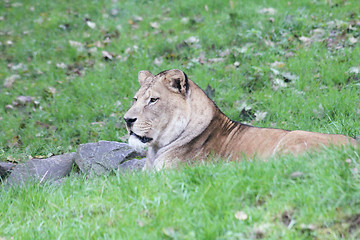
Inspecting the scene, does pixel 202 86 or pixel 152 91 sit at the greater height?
pixel 152 91

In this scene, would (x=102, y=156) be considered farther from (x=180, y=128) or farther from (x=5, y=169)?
(x=180, y=128)

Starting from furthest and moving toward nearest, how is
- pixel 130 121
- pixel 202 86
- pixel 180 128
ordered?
pixel 202 86, pixel 180 128, pixel 130 121

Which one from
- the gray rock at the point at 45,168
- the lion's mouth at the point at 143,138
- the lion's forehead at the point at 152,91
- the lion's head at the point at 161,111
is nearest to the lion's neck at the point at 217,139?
the lion's head at the point at 161,111

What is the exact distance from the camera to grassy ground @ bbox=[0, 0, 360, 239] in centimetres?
391

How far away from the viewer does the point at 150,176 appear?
15.9ft

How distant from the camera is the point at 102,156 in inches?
282

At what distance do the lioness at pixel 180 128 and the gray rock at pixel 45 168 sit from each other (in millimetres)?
1855

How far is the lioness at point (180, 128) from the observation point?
5613mm

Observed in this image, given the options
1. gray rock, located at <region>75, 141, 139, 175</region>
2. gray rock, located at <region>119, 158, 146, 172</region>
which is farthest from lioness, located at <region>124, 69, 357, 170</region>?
gray rock, located at <region>75, 141, 139, 175</region>

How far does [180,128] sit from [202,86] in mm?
3739

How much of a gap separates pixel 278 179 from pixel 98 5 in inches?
442

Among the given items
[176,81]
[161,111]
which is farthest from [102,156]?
[176,81]

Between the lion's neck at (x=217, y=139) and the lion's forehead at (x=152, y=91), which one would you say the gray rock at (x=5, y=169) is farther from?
the lion's neck at (x=217, y=139)

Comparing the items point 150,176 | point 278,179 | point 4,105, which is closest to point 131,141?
point 150,176
